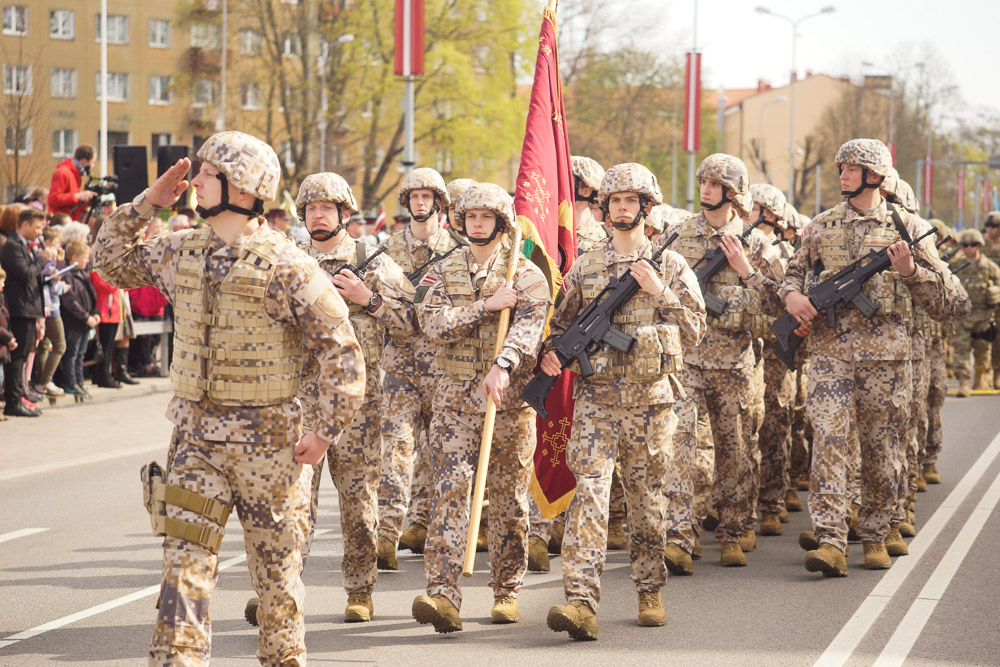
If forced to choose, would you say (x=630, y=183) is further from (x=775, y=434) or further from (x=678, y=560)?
(x=775, y=434)

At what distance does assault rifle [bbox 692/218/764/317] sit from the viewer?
27.4 feet

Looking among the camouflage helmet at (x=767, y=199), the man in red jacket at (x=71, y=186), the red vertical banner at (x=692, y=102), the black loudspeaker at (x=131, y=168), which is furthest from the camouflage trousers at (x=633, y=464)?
the red vertical banner at (x=692, y=102)

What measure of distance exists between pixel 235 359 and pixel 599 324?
8.08ft

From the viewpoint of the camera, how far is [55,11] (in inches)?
1586

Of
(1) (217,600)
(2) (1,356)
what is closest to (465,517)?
(1) (217,600)

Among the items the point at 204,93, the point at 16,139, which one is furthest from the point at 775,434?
the point at 204,93

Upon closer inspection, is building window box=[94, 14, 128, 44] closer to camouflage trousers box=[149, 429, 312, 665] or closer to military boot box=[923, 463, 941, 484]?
military boot box=[923, 463, 941, 484]

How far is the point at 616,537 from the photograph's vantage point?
8969mm

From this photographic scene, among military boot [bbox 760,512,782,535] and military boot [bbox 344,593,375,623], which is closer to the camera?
military boot [bbox 344,593,375,623]

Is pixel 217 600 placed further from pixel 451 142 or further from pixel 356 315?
pixel 451 142

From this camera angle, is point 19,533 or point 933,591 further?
point 19,533

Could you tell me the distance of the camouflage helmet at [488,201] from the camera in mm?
6734

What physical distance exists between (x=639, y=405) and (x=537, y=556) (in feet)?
6.20

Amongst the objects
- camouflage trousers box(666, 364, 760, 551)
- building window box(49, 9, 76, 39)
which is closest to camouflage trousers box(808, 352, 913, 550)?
camouflage trousers box(666, 364, 760, 551)
